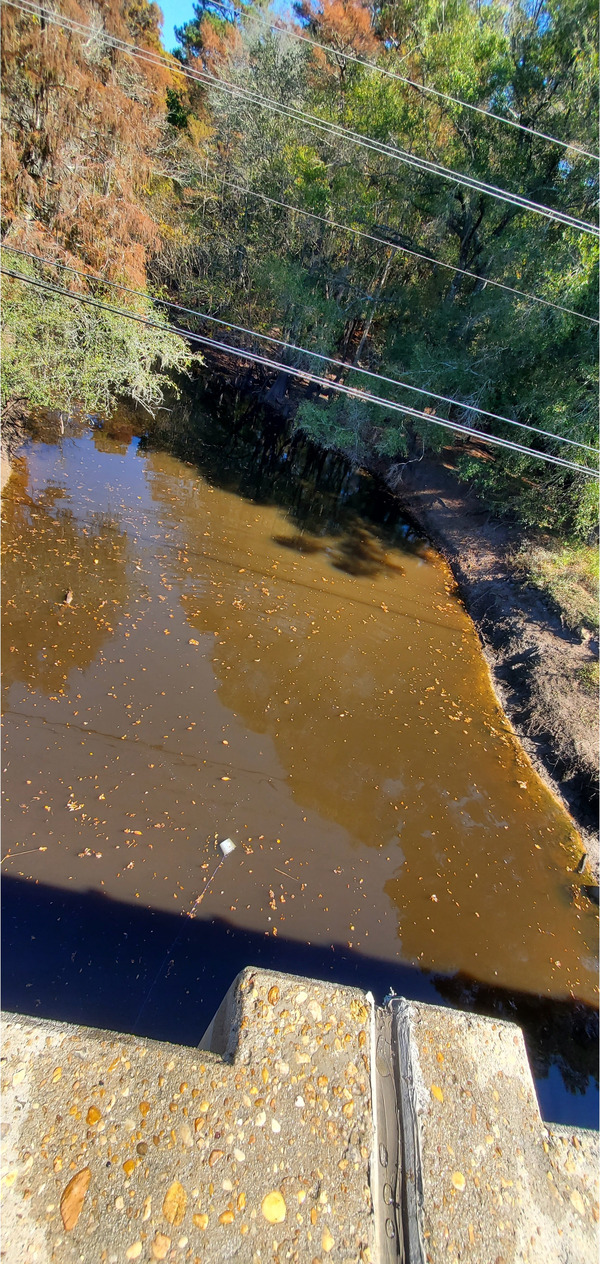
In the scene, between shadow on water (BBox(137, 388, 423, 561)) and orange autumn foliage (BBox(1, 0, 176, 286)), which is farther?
shadow on water (BBox(137, 388, 423, 561))

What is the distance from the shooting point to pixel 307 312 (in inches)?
628

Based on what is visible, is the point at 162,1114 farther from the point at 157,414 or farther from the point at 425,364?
the point at 157,414

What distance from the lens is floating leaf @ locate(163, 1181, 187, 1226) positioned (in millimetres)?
1573

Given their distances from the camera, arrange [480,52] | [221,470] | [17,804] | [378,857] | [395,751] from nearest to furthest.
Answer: [17,804] → [378,857] → [395,751] → [480,52] → [221,470]

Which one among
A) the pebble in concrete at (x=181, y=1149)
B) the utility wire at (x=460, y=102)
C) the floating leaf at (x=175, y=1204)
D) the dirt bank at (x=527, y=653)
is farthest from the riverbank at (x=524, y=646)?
the utility wire at (x=460, y=102)

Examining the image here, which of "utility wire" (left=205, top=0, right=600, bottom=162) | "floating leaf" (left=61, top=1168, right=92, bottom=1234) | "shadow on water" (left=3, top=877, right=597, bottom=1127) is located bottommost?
"shadow on water" (left=3, top=877, right=597, bottom=1127)

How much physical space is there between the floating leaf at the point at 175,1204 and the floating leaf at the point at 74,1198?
0.26 m

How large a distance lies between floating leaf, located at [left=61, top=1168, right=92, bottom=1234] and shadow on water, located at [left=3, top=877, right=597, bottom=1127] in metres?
2.84

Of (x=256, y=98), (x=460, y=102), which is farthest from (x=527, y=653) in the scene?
(x=256, y=98)

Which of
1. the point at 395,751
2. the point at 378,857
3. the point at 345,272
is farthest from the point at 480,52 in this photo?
the point at 378,857

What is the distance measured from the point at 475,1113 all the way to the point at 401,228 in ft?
64.9

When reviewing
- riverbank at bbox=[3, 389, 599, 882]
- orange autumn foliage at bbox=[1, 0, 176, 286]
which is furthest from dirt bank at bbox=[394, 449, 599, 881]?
orange autumn foliage at bbox=[1, 0, 176, 286]

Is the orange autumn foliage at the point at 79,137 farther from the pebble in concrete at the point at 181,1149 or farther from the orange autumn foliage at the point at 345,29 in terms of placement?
the orange autumn foliage at the point at 345,29

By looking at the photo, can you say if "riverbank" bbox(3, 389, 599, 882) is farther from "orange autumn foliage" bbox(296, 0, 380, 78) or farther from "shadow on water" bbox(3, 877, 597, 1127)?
"orange autumn foliage" bbox(296, 0, 380, 78)
